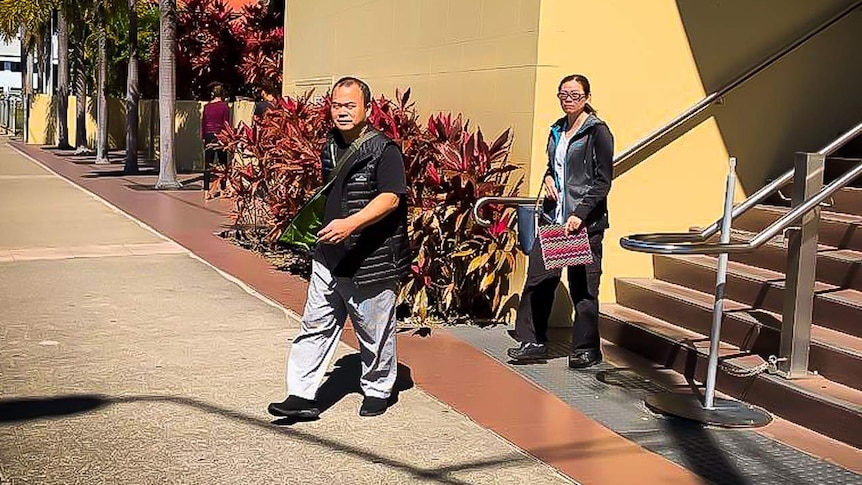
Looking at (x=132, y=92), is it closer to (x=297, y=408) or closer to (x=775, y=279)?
(x=775, y=279)

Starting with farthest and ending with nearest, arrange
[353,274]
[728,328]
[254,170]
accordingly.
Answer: [254,170] → [728,328] → [353,274]

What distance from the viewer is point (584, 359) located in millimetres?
6625

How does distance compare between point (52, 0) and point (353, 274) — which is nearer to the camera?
point (353, 274)

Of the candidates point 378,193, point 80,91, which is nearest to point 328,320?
point 378,193

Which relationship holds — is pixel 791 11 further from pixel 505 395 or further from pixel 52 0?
pixel 52 0

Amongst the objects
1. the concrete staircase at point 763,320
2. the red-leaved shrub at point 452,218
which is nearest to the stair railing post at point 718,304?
the concrete staircase at point 763,320

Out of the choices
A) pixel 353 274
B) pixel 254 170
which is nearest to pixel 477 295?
pixel 353 274

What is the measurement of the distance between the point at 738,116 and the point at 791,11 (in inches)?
37.9

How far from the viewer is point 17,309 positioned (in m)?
8.23

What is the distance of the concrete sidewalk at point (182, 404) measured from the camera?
15.7 ft

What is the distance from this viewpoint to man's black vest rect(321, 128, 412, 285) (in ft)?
17.6

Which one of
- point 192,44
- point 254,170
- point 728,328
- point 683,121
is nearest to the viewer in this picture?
point 728,328

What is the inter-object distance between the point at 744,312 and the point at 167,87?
15225mm

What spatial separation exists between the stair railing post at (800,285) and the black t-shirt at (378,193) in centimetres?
222
